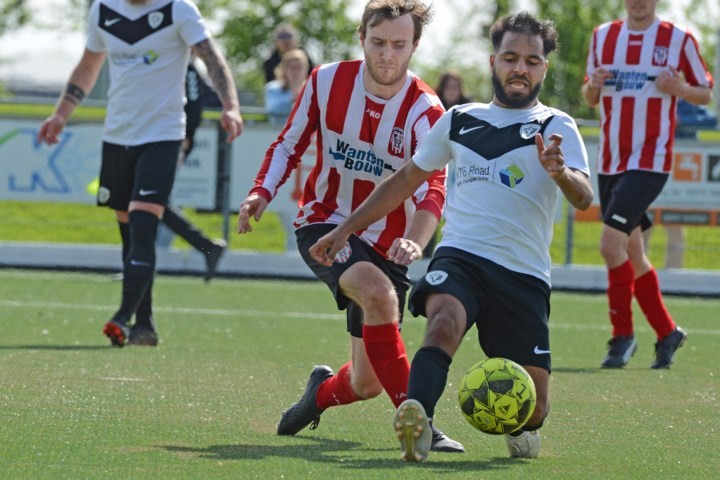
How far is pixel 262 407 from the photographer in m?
6.75

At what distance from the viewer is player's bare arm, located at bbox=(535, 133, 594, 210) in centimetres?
512

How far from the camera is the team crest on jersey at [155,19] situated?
9.18m

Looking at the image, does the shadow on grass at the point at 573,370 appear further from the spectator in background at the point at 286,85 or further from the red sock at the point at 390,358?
the spectator in background at the point at 286,85

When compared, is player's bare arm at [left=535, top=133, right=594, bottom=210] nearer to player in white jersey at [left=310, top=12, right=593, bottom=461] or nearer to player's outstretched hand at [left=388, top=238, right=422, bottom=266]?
player in white jersey at [left=310, top=12, right=593, bottom=461]

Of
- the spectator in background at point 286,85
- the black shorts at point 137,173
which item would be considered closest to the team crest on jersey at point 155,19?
the black shorts at point 137,173

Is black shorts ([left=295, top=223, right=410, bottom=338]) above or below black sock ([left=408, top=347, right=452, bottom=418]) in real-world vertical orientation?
above

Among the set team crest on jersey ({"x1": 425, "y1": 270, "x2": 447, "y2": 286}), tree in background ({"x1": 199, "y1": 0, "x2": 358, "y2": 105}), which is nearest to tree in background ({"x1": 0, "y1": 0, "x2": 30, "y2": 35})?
tree in background ({"x1": 199, "y1": 0, "x2": 358, "y2": 105})

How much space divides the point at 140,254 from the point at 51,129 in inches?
39.7

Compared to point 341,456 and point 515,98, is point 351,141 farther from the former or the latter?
point 341,456

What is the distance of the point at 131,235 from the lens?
29.9 ft

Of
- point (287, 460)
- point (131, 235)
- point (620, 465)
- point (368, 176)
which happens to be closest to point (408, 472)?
point (287, 460)

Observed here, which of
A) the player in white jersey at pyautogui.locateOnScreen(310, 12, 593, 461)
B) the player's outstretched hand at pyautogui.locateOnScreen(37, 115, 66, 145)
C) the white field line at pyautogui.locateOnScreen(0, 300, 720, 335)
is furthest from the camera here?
the white field line at pyautogui.locateOnScreen(0, 300, 720, 335)

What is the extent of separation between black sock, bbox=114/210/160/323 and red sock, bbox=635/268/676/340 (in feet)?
9.95

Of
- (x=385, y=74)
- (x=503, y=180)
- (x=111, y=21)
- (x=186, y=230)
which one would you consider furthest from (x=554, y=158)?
(x=186, y=230)
